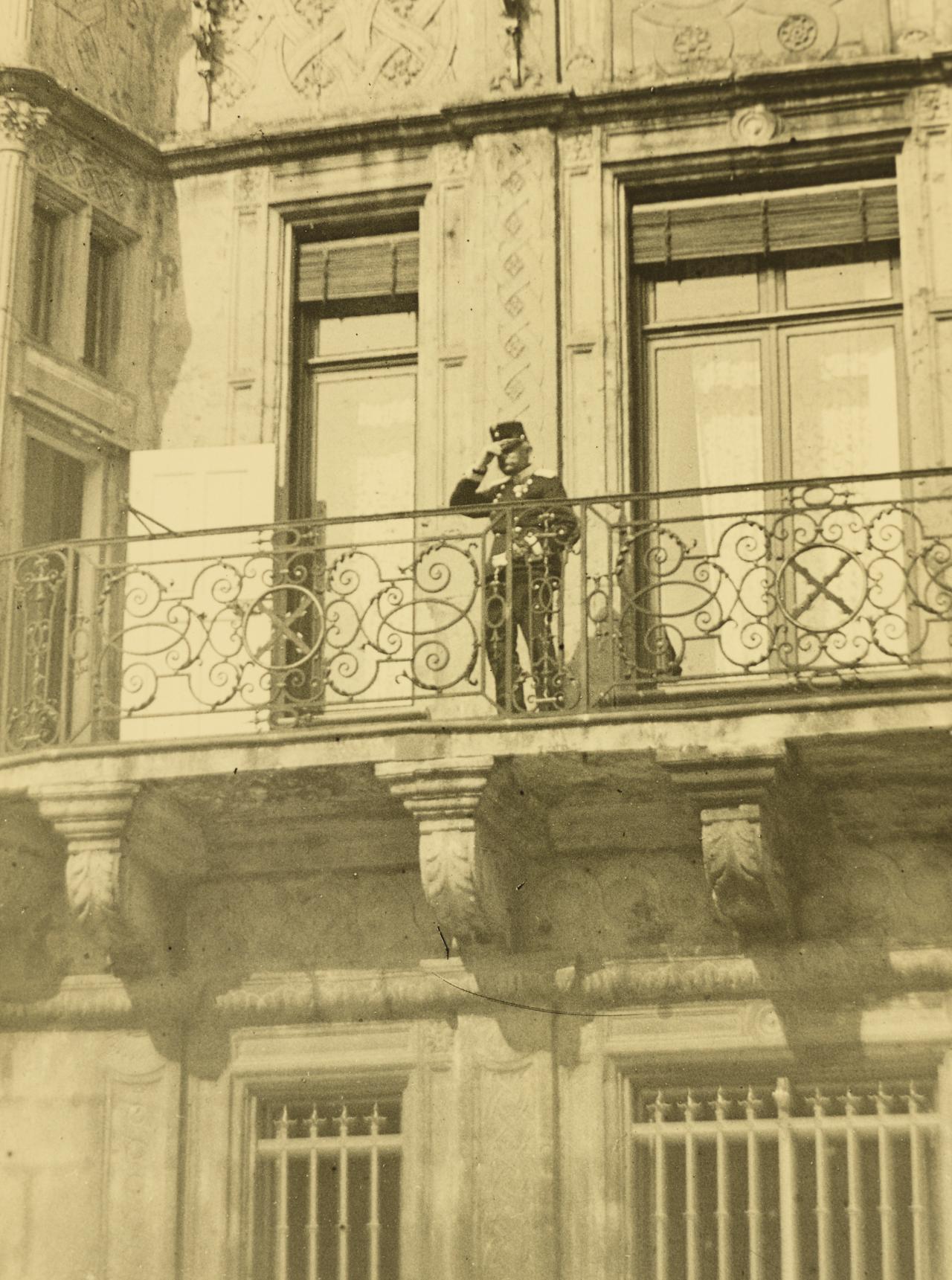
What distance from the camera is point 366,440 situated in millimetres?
12531

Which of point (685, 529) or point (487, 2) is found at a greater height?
point (487, 2)

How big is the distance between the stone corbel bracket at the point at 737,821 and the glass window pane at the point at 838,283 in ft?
9.86

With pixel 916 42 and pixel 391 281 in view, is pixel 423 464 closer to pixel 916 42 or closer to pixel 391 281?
pixel 391 281

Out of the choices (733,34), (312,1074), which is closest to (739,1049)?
(312,1074)

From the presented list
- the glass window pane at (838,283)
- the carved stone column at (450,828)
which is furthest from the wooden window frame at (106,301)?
the glass window pane at (838,283)

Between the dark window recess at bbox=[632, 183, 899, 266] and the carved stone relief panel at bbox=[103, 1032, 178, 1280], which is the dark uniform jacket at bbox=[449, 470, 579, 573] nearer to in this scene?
the dark window recess at bbox=[632, 183, 899, 266]

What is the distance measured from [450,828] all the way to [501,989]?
0.81m

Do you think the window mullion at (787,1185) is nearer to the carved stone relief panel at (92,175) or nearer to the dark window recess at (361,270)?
the dark window recess at (361,270)

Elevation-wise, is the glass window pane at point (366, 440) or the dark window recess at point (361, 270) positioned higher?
the dark window recess at point (361, 270)

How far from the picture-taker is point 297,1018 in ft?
36.0

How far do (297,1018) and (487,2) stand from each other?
5322 mm

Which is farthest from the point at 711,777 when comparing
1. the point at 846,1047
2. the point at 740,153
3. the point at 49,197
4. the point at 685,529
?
the point at 49,197

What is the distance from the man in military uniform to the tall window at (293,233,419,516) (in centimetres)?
145

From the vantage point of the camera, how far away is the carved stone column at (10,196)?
38.9ft
